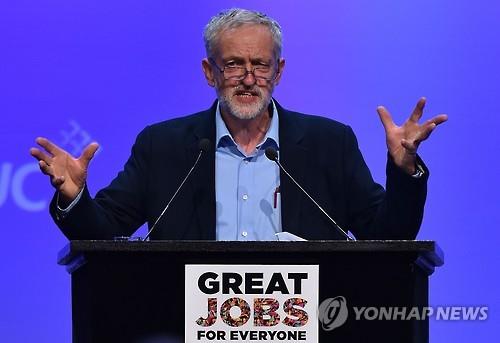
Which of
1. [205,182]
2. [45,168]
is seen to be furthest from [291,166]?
[45,168]

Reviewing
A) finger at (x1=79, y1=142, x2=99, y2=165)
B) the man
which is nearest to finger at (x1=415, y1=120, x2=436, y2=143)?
the man

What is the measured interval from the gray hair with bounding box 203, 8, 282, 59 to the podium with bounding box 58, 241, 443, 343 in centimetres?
87

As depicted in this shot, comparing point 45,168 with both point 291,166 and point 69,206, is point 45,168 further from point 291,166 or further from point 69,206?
point 291,166

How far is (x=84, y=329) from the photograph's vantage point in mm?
2232

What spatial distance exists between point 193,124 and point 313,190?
0.41 meters

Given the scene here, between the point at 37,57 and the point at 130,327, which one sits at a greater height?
the point at 37,57

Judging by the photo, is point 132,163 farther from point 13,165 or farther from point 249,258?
point 249,258

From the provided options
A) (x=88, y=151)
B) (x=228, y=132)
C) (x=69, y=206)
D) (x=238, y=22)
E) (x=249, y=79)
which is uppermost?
(x=238, y=22)

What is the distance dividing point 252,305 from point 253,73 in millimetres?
887

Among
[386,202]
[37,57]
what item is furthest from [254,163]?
[37,57]

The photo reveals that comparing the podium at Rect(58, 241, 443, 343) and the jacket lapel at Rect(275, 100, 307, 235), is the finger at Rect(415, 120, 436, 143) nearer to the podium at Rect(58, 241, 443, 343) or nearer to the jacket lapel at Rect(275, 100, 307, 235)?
the podium at Rect(58, 241, 443, 343)

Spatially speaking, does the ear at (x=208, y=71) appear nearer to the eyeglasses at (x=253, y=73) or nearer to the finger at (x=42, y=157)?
the eyeglasses at (x=253, y=73)

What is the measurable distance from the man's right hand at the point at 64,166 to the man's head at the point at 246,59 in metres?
0.55

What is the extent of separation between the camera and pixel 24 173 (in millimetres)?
3297
